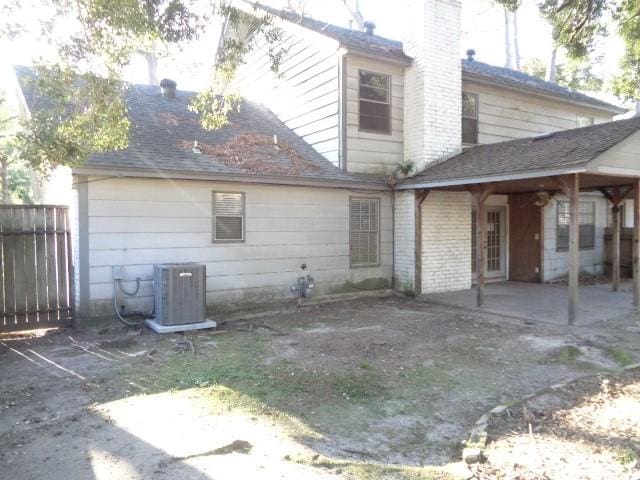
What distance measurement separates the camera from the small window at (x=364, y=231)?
10.5 m

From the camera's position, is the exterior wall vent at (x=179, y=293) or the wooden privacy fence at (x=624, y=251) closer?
the exterior wall vent at (x=179, y=293)

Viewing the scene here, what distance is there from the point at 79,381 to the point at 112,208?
340cm

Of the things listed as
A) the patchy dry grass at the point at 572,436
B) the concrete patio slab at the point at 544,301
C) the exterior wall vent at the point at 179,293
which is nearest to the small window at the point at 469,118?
the concrete patio slab at the point at 544,301

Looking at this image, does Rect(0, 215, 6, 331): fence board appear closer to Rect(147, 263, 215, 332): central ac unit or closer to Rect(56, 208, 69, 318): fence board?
Rect(56, 208, 69, 318): fence board

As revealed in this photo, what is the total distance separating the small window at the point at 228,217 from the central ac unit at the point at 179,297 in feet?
4.23

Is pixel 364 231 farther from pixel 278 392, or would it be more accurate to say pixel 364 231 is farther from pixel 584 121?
pixel 584 121

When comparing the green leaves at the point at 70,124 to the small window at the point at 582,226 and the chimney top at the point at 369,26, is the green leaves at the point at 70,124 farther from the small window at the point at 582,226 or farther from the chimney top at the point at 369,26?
the small window at the point at 582,226

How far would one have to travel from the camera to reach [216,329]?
780 cm

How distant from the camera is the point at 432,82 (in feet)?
35.4

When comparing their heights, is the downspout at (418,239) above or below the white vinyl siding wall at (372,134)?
below

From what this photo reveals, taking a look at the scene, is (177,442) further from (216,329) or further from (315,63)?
(315,63)

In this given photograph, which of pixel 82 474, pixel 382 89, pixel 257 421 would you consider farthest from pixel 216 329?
pixel 382 89

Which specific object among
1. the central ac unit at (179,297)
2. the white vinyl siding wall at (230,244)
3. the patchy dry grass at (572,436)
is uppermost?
the white vinyl siding wall at (230,244)

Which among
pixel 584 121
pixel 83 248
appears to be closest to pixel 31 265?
pixel 83 248
